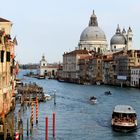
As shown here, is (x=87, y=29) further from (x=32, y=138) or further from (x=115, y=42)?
(x=32, y=138)

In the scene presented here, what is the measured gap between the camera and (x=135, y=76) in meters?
68.4

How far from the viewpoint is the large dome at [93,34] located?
108 meters

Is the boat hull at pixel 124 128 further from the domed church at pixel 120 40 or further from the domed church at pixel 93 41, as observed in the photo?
the domed church at pixel 93 41

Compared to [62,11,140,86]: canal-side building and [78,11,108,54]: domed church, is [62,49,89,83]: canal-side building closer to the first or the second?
[62,11,140,86]: canal-side building

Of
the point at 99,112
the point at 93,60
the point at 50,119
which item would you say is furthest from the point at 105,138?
the point at 93,60

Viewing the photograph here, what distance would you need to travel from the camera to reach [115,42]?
106 metres

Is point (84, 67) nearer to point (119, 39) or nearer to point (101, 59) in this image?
point (101, 59)

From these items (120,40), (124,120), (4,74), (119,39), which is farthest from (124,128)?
(119,39)

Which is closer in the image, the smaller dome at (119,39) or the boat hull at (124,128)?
the boat hull at (124,128)

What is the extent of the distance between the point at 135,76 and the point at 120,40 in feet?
123

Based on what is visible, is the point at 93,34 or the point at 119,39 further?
the point at 93,34

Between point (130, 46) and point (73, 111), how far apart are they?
7016cm

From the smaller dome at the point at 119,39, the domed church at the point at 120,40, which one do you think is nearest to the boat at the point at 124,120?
the domed church at the point at 120,40

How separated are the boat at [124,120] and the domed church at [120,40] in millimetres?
76575
